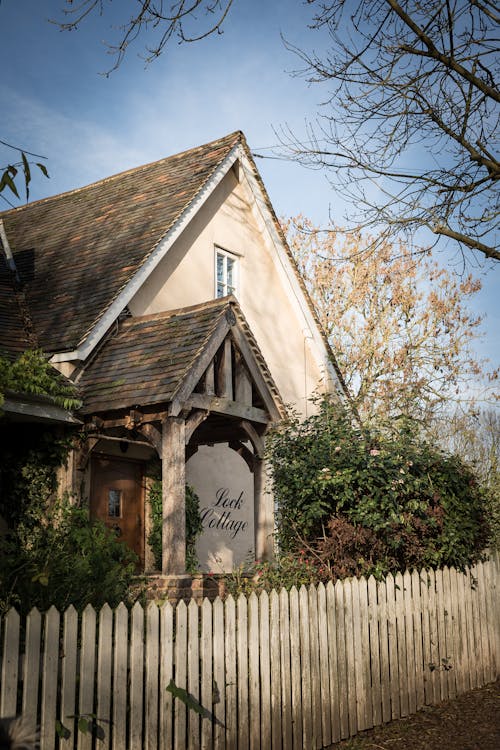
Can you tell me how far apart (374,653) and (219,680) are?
2250 millimetres

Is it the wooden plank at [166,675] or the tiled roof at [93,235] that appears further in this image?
the tiled roof at [93,235]

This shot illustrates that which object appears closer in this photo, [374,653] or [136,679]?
[136,679]

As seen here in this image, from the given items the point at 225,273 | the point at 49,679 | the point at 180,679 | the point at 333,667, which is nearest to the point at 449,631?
the point at 333,667

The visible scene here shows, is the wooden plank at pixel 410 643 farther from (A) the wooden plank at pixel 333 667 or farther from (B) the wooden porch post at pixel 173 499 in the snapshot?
(B) the wooden porch post at pixel 173 499

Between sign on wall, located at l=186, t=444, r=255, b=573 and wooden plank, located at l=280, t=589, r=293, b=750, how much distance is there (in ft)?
23.9

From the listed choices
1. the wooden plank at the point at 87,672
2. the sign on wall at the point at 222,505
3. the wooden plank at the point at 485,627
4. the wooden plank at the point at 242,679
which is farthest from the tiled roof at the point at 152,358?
the wooden plank at the point at 87,672

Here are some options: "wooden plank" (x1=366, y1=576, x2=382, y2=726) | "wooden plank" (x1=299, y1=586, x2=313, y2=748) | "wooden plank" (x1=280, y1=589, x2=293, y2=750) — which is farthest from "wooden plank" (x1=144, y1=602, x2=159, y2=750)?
"wooden plank" (x1=366, y1=576, x2=382, y2=726)

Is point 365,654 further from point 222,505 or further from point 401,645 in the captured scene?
point 222,505

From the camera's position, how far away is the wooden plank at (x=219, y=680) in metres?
5.82

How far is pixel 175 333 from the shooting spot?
1108 cm

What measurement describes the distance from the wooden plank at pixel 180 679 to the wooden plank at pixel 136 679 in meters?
0.32

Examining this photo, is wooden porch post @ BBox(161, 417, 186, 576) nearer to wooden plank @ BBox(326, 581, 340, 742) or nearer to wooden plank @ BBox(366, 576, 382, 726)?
wooden plank @ BBox(366, 576, 382, 726)

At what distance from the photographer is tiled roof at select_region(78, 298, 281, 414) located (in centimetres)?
1012

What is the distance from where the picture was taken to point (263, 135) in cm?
833
